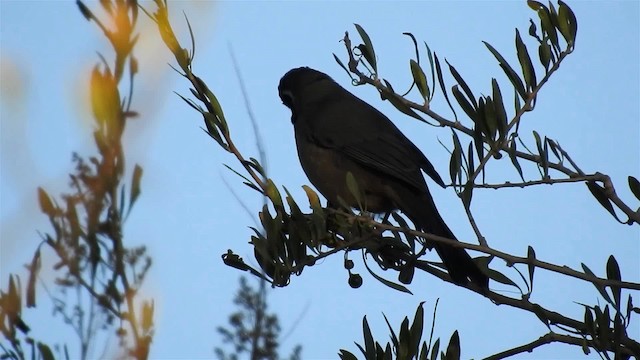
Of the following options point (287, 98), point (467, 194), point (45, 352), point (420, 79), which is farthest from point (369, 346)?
point (287, 98)

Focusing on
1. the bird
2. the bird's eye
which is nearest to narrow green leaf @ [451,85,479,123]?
the bird

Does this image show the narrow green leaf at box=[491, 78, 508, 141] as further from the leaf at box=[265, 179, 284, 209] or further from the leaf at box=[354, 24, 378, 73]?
the leaf at box=[265, 179, 284, 209]

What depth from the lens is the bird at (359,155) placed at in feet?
16.5

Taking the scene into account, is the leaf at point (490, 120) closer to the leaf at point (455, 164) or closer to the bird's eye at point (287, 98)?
the leaf at point (455, 164)

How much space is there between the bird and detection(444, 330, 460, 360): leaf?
1643 mm

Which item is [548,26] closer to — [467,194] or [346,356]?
[467,194]

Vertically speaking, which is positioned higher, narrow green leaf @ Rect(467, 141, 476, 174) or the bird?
the bird

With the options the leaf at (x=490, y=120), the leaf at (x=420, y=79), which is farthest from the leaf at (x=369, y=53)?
the leaf at (x=490, y=120)

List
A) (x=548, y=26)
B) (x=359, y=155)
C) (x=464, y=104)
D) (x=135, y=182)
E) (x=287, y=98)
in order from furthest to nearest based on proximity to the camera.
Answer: (x=287, y=98) → (x=359, y=155) → (x=548, y=26) → (x=464, y=104) → (x=135, y=182)

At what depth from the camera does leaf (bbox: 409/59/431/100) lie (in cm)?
341

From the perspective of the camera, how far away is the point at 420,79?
342 centimetres

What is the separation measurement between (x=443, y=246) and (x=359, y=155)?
1.73m

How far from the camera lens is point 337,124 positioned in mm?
5906

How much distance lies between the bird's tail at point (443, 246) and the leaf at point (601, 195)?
0.54 meters
